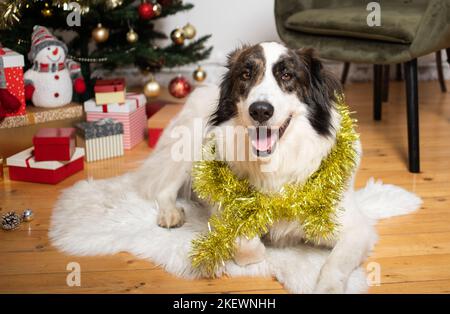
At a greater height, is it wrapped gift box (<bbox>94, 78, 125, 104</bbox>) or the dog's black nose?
the dog's black nose

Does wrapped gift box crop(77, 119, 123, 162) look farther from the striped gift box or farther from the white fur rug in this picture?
the white fur rug

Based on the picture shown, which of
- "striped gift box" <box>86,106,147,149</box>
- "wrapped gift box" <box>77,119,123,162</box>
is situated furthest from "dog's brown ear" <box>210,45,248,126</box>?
"striped gift box" <box>86,106,147,149</box>

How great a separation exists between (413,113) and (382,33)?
44cm

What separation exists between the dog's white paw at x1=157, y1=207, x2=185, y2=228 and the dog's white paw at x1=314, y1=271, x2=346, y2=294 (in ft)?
2.23

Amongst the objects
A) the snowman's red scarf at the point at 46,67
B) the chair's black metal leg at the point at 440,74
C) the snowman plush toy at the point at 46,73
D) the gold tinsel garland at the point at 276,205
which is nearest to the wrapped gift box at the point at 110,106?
the snowman plush toy at the point at 46,73

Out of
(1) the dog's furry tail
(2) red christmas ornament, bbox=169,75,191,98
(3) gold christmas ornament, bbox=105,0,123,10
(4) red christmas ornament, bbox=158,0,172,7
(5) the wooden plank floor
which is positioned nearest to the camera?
(5) the wooden plank floor

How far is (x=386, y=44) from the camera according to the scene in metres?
2.76

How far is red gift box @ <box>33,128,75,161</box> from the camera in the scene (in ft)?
8.59

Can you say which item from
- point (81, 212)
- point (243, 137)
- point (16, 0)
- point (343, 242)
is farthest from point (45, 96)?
point (343, 242)

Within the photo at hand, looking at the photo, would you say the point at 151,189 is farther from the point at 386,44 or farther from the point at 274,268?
the point at 386,44

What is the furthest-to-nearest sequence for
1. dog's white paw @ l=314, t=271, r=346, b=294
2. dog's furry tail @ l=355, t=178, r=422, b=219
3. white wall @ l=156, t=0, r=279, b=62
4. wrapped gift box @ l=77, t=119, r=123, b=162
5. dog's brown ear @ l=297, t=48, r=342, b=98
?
1. white wall @ l=156, t=0, r=279, b=62
2. wrapped gift box @ l=77, t=119, r=123, b=162
3. dog's furry tail @ l=355, t=178, r=422, b=219
4. dog's brown ear @ l=297, t=48, r=342, b=98
5. dog's white paw @ l=314, t=271, r=346, b=294

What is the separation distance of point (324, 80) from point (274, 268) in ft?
2.10

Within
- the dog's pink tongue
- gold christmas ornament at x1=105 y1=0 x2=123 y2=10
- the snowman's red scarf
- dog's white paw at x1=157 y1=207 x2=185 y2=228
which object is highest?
gold christmas ornament at x1=105 y1=0 x2=123 y2=10

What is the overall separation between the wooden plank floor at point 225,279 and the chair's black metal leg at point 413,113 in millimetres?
73
